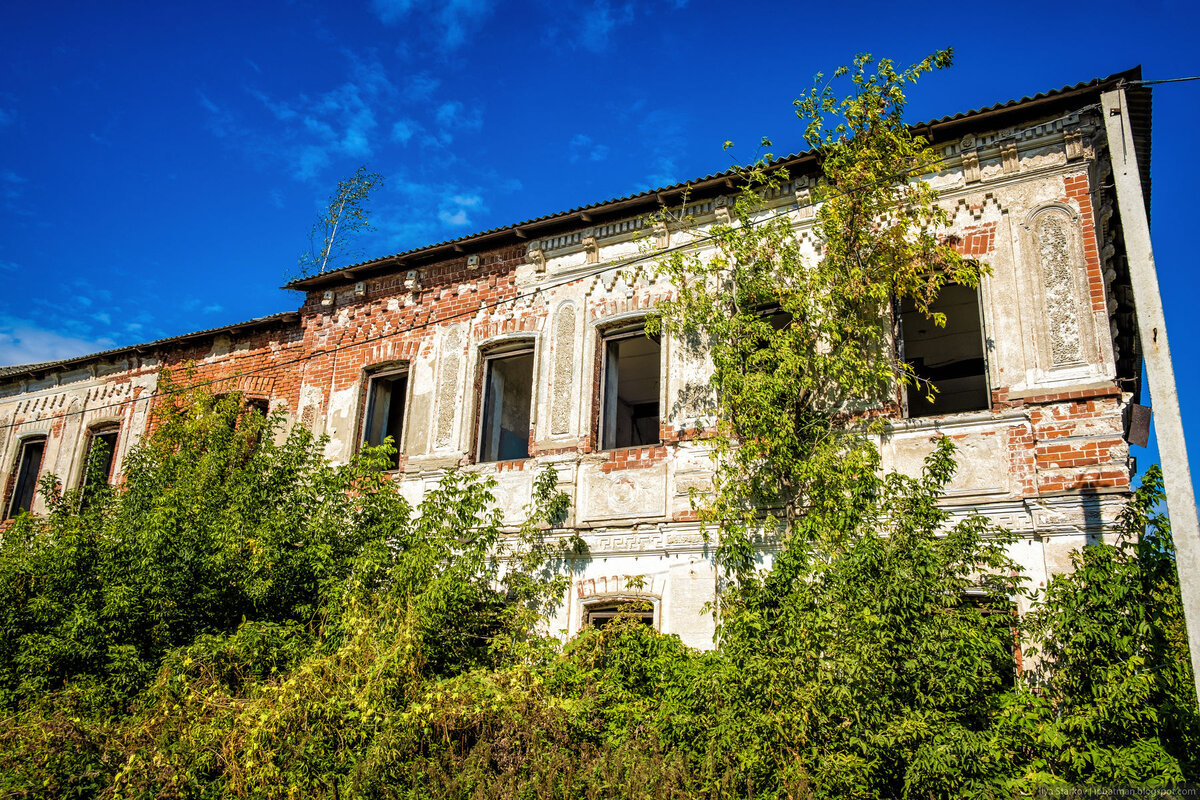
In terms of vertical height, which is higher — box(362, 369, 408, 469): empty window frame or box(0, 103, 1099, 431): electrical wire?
box(0, 103, 1099, 431): electrical wire

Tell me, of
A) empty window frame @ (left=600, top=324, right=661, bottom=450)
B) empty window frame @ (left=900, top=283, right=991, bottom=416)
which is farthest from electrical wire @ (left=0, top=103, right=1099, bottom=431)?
empty window frame @ (left=900, top=283, right=991, bottom=416)

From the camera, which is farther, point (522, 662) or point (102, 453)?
point (102, 453)

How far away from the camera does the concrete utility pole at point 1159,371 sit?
246 inches

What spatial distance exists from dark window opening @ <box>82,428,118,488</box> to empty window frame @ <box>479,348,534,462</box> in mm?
6828

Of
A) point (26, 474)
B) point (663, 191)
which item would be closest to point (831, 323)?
point (663, 191)

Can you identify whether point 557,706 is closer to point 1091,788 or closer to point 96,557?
point 1091,788

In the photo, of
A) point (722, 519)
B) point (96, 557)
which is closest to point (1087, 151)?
point (722, 519)

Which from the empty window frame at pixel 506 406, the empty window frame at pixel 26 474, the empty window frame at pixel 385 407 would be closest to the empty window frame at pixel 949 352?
the empty window frame at pixel 506 406

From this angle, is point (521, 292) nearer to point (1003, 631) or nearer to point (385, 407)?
point (385, 407)

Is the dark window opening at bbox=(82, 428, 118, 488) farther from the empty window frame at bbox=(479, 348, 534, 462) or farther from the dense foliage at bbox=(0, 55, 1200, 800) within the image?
the empty window frame at bbox=(479, 348, 534, 462)

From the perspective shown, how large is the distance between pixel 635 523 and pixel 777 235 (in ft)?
12.2

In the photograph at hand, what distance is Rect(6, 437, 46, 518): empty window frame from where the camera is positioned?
1705 centimetres

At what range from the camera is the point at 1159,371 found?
6676 mm

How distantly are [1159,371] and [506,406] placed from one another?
7.99 meters
